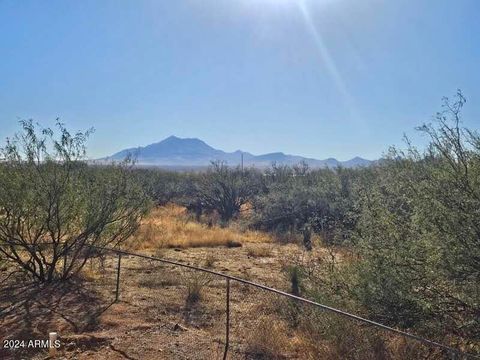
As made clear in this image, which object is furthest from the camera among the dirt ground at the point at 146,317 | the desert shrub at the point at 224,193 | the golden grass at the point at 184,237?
the desert shrub at the point at 224,193

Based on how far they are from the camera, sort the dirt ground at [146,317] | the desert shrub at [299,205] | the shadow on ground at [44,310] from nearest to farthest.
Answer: the dirt ground at [146,317]
the shadow on ground at [44,310]
the desert shrub at [299,205]

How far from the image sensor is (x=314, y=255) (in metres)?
13.3

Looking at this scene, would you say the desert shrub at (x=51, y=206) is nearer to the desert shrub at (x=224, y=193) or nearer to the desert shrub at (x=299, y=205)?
the desert shrub at (x=299, y=205)

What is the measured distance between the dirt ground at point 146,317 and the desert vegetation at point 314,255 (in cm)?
5

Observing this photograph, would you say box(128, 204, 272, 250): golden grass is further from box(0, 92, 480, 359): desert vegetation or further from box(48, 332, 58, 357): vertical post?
box(48, 332, 58, 357): vertical post

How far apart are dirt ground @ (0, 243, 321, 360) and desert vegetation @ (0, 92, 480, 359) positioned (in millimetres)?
55

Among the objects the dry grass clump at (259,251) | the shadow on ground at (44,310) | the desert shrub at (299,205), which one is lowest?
the dry grass clump at (259,251)

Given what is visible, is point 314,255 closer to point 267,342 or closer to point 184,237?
point 184,237

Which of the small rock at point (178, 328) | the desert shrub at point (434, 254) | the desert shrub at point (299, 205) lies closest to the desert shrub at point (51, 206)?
the small rock at point (178, 328)

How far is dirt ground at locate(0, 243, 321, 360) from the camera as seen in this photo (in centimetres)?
617

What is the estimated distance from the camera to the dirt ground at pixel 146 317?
6.17 m

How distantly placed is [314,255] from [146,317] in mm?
6900

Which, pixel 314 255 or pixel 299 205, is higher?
pixel 299 205

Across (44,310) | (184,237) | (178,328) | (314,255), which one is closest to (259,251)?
(314,255)
